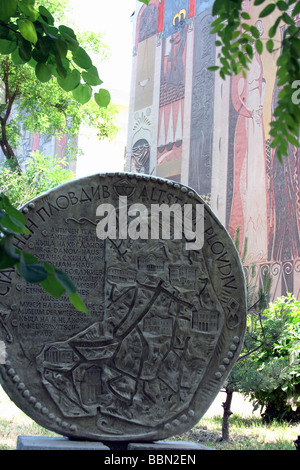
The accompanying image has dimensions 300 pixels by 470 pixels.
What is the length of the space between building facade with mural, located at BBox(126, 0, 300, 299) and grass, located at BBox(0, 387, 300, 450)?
3.33 metres

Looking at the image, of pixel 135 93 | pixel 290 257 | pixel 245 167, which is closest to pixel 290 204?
pixel 290 257

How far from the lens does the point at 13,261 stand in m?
1.39

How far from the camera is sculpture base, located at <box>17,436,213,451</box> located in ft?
10.8

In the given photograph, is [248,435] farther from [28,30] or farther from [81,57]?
[28,30]

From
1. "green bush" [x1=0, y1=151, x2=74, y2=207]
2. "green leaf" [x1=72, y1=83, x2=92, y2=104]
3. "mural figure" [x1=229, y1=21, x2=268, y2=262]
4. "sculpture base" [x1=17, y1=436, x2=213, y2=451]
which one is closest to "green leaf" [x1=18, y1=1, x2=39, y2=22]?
"green leaf" [x1=72, y1=83, x2=92, y2=104]

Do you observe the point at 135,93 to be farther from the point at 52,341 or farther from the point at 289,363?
the point at 52,341

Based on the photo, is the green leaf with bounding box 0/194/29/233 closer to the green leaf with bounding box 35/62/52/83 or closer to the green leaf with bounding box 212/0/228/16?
the green leaf with bounding box 212/0/228/16

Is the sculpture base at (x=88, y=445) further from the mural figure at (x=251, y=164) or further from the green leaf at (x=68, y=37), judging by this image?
the mural figure at (x=251, y=164)

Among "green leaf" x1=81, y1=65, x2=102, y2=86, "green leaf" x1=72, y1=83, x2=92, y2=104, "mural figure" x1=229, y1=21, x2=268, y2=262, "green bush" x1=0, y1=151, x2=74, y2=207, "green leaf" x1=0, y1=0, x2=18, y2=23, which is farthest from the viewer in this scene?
"green bush" x1=0, y1=151, x2=74, y2=207

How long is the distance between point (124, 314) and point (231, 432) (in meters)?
2.90

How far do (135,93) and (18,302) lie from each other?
453 inches

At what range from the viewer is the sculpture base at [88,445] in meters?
3.29

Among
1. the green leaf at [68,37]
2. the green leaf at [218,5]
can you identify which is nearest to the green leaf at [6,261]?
the green leaf at [218,5]

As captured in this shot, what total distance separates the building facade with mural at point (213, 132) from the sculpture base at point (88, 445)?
6.01m
